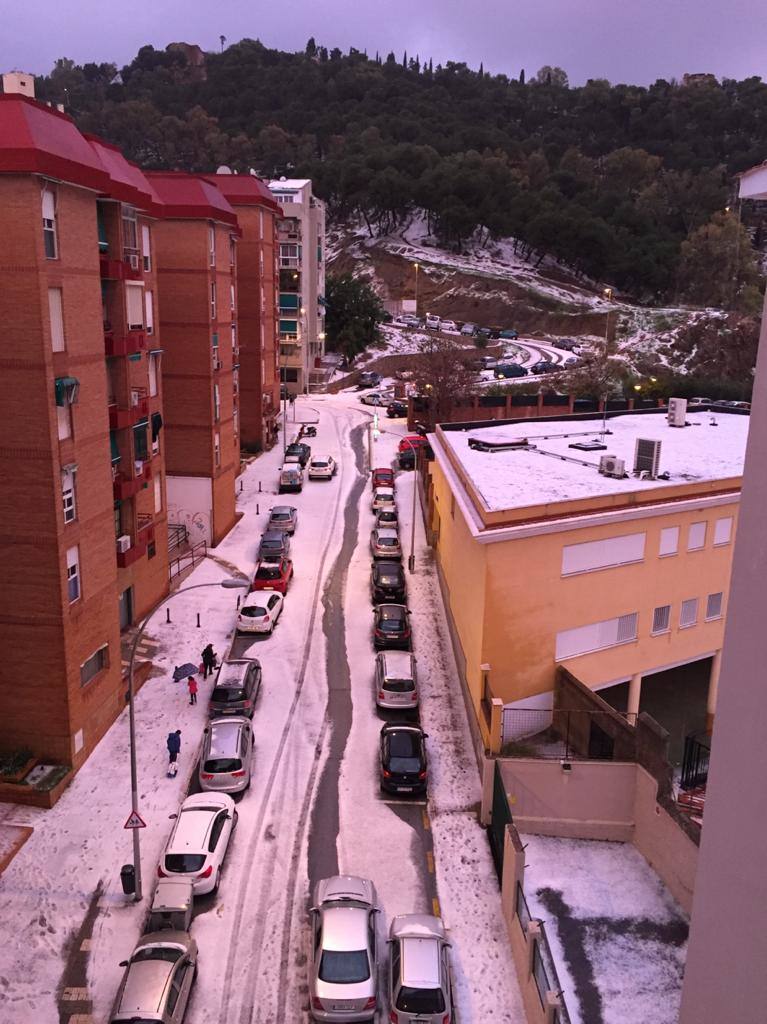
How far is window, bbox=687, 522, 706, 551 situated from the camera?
2805 centimetres

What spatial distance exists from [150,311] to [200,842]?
21001 millimetres

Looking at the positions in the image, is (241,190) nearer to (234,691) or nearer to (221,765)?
(234,691)

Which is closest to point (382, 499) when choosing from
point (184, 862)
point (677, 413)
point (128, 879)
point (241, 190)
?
point (677, 413)

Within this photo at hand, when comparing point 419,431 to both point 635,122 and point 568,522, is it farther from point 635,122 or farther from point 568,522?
point 635,122

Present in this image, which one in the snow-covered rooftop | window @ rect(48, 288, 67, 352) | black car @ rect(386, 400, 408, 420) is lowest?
black car @ rect(386, 400, 408, 420)

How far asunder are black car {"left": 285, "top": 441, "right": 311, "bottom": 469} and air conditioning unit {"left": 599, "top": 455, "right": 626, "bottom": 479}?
3006cm

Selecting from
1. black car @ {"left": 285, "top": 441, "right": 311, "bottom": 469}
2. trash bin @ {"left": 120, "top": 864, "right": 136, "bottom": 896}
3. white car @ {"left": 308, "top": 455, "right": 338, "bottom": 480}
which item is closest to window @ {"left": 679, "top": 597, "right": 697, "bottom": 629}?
trash bin @ {"left": 120, "top": 864, "right": 136, "bottom": 896}

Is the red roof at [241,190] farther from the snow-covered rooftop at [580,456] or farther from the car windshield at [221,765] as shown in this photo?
the car windshield at [221,765]

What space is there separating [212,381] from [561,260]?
341ft

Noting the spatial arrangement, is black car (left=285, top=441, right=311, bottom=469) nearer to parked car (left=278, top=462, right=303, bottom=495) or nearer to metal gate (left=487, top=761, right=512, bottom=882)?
parked car (left=278, top=462, right=303, bottom=495)

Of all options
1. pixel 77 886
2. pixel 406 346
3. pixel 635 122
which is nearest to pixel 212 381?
pixel 77 886

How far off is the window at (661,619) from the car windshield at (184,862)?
54.7ft

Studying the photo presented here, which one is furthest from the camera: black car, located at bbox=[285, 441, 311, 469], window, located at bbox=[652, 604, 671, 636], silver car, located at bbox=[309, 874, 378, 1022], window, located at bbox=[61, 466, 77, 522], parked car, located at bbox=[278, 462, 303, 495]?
black car, located at bbox=[285, 441, 311, 469]

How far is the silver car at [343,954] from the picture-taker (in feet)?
51.5
